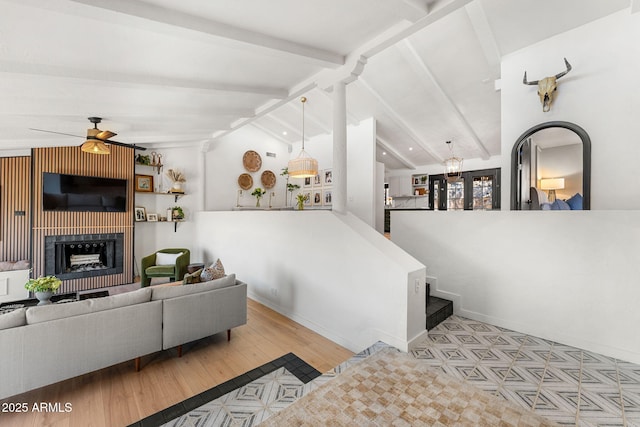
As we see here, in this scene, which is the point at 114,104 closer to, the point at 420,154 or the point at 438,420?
the point at 438,420

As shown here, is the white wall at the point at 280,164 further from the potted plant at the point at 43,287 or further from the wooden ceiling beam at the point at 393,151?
the potted plant at the point at 43,287

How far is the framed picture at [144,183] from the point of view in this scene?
600cm

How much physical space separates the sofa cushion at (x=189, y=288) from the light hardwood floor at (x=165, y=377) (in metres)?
0.71

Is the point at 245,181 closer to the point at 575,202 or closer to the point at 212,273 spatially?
the point at 212,273

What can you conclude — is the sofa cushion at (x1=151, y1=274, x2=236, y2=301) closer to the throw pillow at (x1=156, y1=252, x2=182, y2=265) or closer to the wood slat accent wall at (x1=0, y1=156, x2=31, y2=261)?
the throw pillow at (x1=156, y1=252, x2=182, y2=265)

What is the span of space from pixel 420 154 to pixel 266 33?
20.8ft

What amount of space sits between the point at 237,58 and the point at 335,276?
8.70 ft

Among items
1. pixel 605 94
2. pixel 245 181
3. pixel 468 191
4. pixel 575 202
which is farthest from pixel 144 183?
pixel 468 191

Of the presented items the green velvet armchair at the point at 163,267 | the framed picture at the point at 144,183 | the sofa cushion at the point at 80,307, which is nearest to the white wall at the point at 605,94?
the sofa cushion at the point at 80,307

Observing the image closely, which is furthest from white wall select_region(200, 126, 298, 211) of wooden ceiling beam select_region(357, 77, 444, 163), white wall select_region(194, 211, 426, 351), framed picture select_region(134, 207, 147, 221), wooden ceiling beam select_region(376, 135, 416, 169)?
wooden ceiling beam select_region(357, 77, 444, 163)

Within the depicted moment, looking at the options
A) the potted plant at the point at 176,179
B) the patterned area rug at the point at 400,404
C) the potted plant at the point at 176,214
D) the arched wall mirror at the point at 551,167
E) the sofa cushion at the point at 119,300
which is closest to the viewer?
the patterned area rug at the point at 400,404

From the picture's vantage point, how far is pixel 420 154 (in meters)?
7.79

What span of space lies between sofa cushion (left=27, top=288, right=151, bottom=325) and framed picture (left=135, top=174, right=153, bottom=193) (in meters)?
4.17

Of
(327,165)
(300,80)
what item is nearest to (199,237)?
(327,165)
